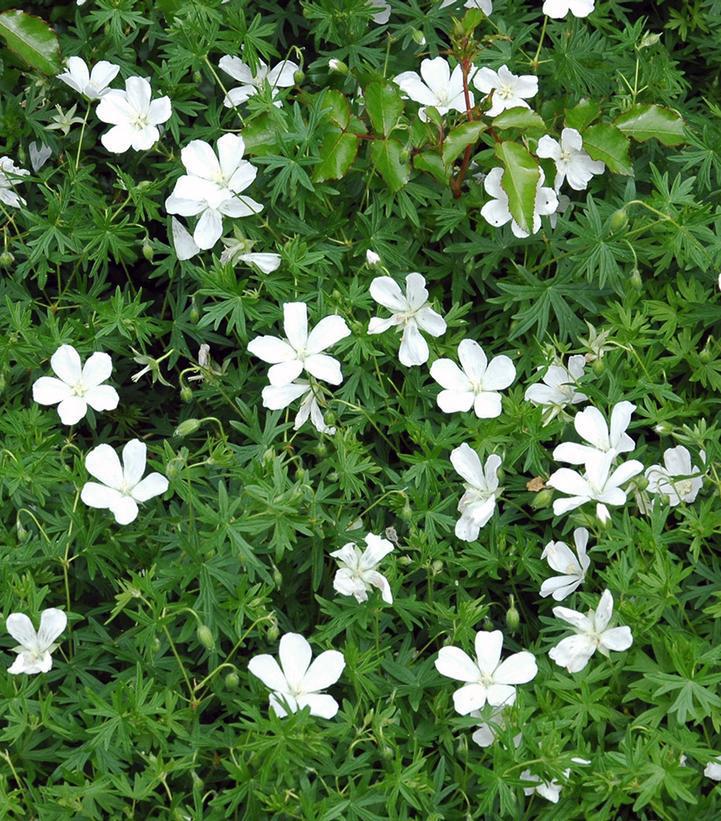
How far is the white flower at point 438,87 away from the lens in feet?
9.61

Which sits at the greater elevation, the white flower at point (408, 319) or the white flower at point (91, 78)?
the white flower at point (91, 78)

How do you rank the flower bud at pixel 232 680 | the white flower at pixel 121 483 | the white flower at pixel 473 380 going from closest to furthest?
the flower bud at pixel 232 680
the white flower at pixel 121 483
the white flower at pixel 473 380

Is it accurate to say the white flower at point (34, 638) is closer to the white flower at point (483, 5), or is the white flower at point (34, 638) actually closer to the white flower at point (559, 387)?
the white flower at point (559, 387)

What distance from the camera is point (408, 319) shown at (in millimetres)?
2670

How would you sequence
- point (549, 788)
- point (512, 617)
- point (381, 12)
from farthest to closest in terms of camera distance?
point (381, 12) → point (512, 617) → point (549, 788)

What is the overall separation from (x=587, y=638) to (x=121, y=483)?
1.05 meters

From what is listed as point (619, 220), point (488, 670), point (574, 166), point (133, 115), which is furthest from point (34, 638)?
point (574, 166)

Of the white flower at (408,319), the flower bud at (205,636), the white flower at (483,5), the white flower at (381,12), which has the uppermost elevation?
the white flower at (483,5)

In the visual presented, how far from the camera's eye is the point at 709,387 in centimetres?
284

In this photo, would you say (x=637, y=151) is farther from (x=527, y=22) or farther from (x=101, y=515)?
(x=101, y=515)

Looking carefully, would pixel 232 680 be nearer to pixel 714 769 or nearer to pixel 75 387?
pixel 75 387

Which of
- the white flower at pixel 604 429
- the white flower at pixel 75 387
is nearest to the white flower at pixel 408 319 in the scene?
the white flower at pixel 604 429

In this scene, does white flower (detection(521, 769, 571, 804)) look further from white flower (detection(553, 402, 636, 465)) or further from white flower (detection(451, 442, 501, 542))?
white flower (detection(553, 402, 636, 465))

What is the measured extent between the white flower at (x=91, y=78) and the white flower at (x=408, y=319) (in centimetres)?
100
